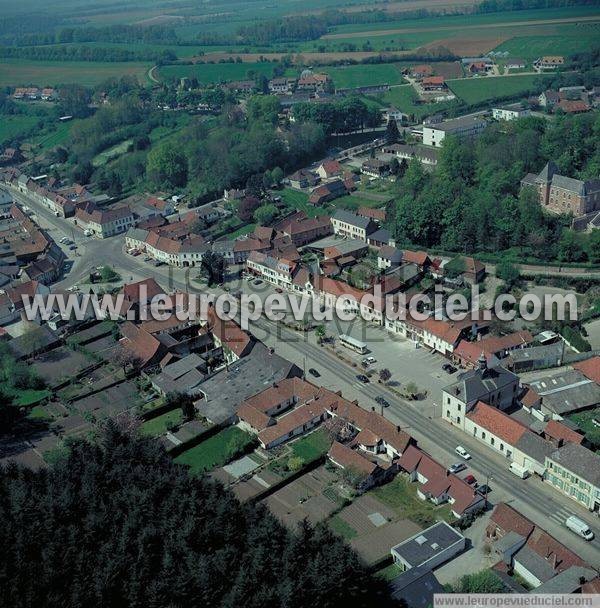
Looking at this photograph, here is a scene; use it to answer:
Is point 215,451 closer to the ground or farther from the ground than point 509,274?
closer to the ground

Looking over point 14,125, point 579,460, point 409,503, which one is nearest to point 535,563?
point 579,460

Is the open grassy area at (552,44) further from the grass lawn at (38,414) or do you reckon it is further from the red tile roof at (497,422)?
the grass lawn at (38,414)

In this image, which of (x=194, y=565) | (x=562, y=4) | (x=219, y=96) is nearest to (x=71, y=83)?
(x=219, y=96)

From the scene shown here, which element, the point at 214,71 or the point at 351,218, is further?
the point at 214,71

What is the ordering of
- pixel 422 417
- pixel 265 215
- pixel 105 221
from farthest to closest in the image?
1. pixel 105 221
2. pixel 265 215
3. pixel 422 417

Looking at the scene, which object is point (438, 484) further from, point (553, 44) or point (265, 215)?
point (553, 44)

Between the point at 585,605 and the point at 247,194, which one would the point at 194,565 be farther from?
the point at 247,194

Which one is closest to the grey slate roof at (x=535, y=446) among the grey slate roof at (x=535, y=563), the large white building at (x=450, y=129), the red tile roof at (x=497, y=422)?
the red tile roof at (x=497, y=422)
